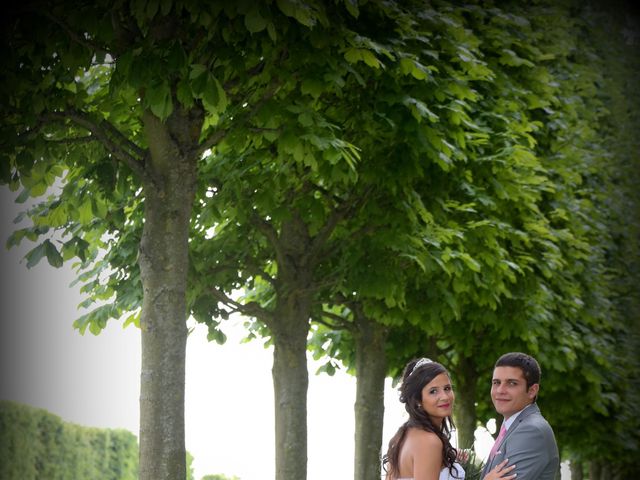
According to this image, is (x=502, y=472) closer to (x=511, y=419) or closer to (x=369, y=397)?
(x=511, y=419)

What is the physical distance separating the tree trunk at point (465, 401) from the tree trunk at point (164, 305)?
11127 millimetres

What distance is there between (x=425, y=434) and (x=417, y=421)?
0.12 m

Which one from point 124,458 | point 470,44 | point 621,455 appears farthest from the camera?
point 621,455

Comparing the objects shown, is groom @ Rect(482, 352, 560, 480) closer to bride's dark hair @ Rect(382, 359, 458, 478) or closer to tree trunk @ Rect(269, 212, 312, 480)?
bride's dark hair @ Rect(382, 359, 458, 478)

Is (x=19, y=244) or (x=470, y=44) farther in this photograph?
(x=470, y=44)

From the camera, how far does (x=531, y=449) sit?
6.32 m

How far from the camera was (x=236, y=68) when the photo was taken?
9250 millimetres

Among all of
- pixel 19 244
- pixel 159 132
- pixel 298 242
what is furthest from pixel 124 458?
pixel 159 132

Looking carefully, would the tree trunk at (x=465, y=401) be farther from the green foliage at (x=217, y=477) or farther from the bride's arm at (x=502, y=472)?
the bride's arm at (x=502, y=472)

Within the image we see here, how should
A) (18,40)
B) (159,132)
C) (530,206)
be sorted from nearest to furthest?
(18,40), (159,132), (530,206)

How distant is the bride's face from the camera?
7.01 metres

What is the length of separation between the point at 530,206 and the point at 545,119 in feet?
15.2

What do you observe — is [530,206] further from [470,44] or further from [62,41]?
[62,41]

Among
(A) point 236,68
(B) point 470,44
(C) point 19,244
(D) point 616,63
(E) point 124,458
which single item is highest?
(D) point 616,63
